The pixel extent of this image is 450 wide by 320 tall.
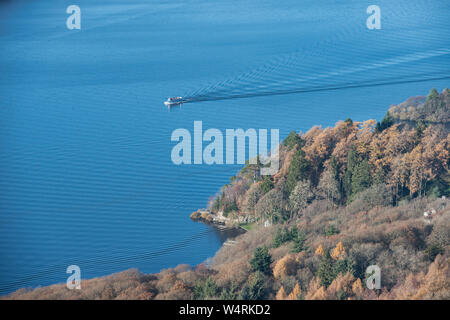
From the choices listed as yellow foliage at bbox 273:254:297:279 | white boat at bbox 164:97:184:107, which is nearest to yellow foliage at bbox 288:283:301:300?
yellow foliage at bbox 273:254:297:279

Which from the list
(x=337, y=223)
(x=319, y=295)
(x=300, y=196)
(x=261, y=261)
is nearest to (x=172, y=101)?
(x=300, y=196)

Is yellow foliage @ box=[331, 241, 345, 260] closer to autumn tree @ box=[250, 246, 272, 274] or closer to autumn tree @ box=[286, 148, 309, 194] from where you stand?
autumn tree @ box=[250, 246, 272, 274]

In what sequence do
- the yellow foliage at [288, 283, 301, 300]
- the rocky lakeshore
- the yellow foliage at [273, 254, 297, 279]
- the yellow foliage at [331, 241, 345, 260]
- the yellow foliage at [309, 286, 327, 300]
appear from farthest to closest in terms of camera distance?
the rocky lakeshore → the yellow foliage at [331, 241, 345, 260] → the yellow foliage at [273, 254, 297, 279] → the yellow foliage at [288, 283, 301, 300] → the yellow foliage at [309, 286, 327, 300]

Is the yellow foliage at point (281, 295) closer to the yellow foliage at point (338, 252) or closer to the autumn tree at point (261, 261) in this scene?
the autumn tree at point (261, 261)

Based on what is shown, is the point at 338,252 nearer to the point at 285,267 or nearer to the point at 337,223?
the point at 285,267
